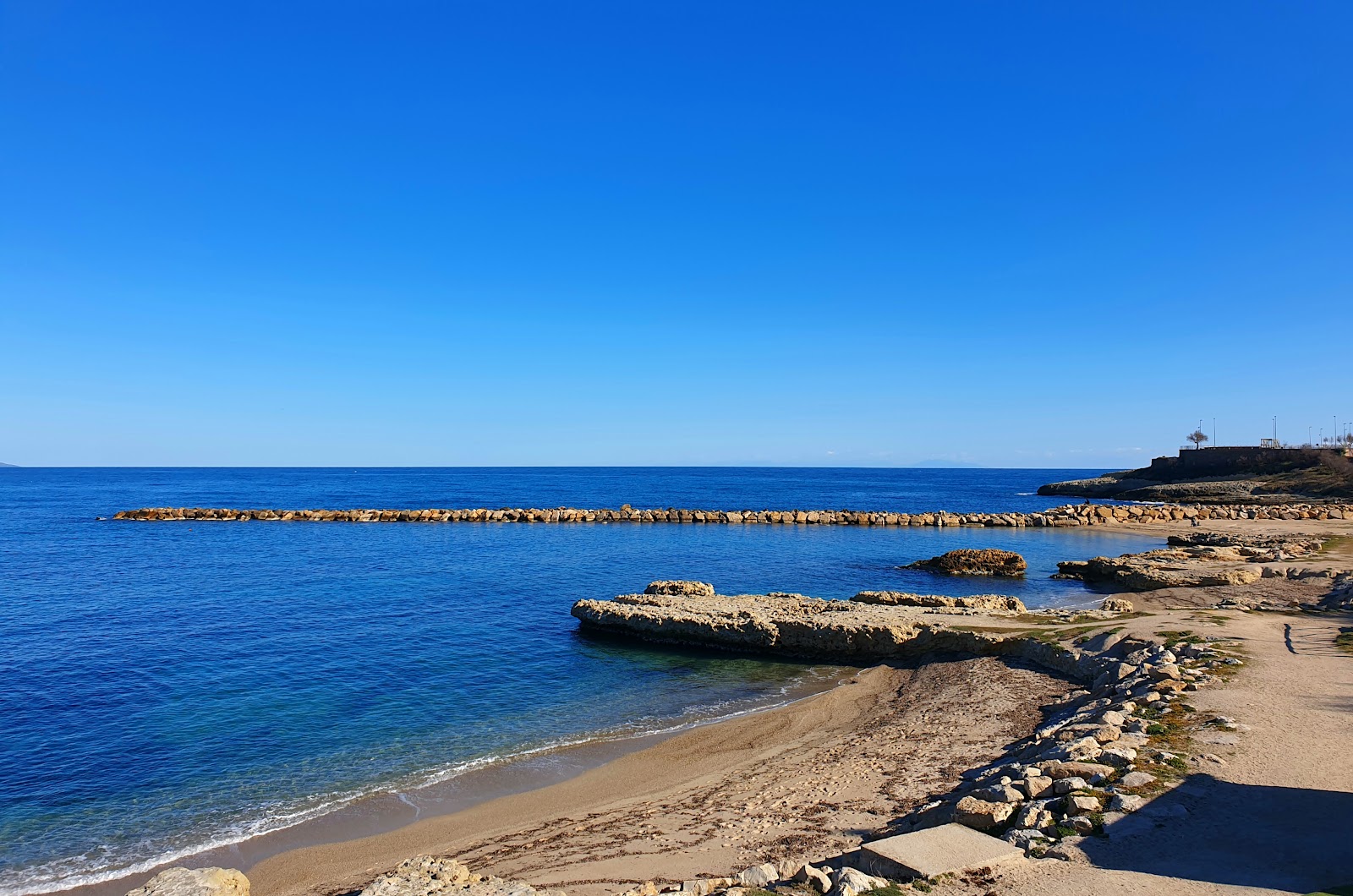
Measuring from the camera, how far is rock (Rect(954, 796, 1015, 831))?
8281mm

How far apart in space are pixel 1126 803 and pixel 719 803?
5.79 m

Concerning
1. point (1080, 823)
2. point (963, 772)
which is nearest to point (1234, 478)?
point (963, 772)

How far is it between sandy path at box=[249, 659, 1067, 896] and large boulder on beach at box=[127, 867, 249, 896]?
4.55 ft

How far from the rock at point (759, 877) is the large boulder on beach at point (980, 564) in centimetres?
3098

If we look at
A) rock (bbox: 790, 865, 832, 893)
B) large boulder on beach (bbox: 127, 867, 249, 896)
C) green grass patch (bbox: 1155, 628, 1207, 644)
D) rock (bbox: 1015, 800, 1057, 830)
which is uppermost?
rock (bbox: 1015, 800, 1057, 830)

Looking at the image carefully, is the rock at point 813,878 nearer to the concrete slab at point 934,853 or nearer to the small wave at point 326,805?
the concrete slab at point 934,853

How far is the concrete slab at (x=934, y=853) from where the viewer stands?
23.7ft

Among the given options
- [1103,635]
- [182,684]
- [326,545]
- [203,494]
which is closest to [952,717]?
[1103,635]

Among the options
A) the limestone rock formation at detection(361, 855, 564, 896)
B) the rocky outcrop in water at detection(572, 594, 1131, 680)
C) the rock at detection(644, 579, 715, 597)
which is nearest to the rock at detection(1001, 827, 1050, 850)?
the limestone rock formation at detection(361, 855, 564, 896)

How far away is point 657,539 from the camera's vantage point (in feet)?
176

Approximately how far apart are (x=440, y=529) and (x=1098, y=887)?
60123 mm

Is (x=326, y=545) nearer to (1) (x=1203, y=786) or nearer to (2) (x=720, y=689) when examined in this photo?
(2) (x=720, y=689)

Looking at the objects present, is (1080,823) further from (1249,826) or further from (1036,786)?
(1249,826)

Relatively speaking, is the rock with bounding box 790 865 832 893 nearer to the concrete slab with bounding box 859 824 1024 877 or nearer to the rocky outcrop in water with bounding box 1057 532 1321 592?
the concrete slab with bounding box 859 824 1024 877
